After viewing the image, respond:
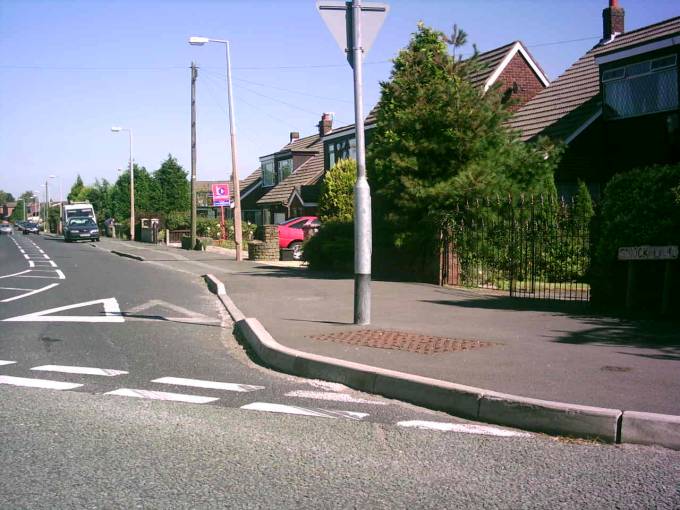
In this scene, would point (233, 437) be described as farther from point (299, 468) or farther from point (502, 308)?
point (502, 308)

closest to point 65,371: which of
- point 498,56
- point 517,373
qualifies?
point 517,373

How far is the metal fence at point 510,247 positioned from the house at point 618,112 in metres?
5.55

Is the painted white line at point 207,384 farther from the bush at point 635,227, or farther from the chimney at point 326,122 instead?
the chimney at point 326,122

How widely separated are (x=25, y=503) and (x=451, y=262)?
41.8ft

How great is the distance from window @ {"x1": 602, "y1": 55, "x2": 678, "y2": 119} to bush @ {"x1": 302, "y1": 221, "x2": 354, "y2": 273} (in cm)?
933

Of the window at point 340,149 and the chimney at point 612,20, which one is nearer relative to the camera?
the chimney at point 612,20

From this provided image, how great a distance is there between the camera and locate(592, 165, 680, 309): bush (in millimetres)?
10398

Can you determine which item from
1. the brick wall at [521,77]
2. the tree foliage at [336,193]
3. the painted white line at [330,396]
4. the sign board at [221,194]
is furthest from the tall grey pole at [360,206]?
the sign board at [221,194]

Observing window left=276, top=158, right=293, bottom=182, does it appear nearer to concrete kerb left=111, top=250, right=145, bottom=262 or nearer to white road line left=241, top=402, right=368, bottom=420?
concrete kerb left=111, top=250, right=145, bottom=262

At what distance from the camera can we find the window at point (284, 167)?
176 ft

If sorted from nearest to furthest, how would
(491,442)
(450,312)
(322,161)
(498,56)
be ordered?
1. (491,442)
2. (450,312)
3. (498,56)
4. (322,161)

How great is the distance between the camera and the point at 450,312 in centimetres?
1129

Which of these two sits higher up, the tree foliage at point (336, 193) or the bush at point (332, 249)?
the tree foliage at point (336, 193)

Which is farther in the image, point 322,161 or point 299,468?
point 322,161
